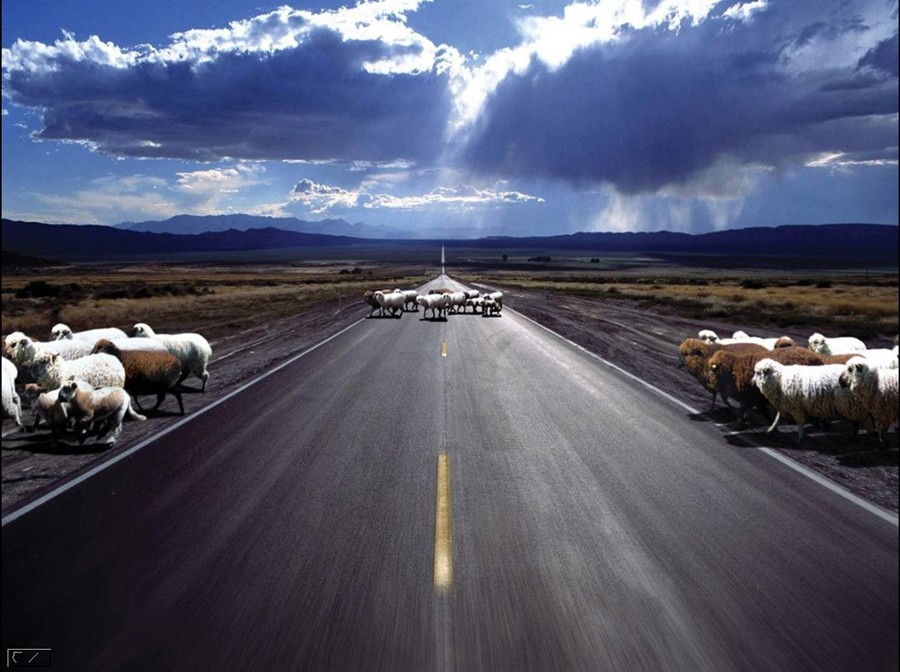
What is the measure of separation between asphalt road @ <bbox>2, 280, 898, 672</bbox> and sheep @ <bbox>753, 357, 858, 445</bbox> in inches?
35.2

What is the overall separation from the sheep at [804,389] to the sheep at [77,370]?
7.28 metres

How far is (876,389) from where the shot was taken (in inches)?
91.7

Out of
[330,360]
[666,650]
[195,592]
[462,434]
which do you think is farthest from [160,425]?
[666,650]

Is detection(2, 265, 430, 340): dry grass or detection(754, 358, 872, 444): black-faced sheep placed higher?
detection(754, 358, 872, 444): black-faced sheep

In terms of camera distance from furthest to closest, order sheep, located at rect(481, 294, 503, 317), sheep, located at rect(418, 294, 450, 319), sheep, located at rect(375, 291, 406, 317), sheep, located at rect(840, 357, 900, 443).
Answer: sheep, located at rect(481, 294, 503, 317) → sheep, located at rect(375, 291, 406, 317) → sheep, located at rect(418, 294, 450, 319) → sheep, located at rect(840, 357, 900, 443)

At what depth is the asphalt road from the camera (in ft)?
11.8

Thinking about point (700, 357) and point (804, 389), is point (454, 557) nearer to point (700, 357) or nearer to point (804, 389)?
point (804, 389)

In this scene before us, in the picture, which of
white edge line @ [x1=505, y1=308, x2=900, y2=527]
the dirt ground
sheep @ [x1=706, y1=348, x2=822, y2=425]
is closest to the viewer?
white edge line @ [x1=505, y1=308, x2=900, y2=527]

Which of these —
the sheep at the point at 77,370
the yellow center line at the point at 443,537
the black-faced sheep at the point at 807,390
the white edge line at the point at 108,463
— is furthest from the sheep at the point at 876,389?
the sheep at the point at 77,370

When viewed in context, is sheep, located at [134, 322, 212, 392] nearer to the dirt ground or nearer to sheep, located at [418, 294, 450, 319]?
the dirt ground

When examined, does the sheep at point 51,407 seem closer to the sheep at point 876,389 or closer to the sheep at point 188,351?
the sheep at point 876,389

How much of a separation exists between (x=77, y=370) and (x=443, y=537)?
4957 millimetres

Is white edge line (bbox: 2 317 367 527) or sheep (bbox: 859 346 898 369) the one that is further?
white edge line (bbox: 2 317 367 527)

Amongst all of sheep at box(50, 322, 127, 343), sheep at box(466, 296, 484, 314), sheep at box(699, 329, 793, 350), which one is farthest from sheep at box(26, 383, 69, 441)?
sheep at box(466, 296, 484, 314)
